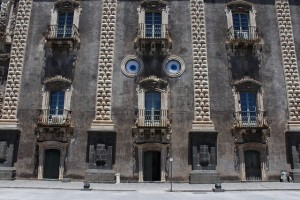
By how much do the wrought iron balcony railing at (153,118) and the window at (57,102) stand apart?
5.86m

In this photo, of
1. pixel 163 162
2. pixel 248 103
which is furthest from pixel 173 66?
pixel 163 162

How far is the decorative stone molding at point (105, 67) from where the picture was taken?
22578 mm

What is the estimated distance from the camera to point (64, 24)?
25000 mm

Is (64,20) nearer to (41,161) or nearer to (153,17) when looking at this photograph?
(153,17)

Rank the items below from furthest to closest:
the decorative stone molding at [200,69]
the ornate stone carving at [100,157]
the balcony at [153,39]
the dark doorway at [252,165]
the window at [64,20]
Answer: the window at [64,20]
the balcony at [153,39]
the decorative stone molding at [200,69]
the dark doorway at [252,165]
the ornate stone carving at [100,157]

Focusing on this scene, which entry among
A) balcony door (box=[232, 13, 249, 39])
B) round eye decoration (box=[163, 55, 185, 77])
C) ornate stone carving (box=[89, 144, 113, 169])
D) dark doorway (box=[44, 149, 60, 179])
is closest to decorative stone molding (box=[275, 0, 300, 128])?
balcony door (box=[232, 13, 249, 39])

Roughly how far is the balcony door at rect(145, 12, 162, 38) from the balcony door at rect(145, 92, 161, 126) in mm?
4654

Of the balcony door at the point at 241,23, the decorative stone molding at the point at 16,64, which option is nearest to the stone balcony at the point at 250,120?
the balcony door at the point at 241,23

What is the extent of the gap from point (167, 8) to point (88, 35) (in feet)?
21.8

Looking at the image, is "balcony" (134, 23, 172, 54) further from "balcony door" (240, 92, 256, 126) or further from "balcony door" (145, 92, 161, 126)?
"balcony door" (240, 92, 256, 126)

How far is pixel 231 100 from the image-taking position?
23.2 meters

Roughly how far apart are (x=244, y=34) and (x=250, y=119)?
6631 mm

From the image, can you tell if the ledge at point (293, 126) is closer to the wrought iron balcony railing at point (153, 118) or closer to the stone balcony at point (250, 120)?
the stone balcony at point (250, 120)

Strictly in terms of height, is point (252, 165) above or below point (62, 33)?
below
